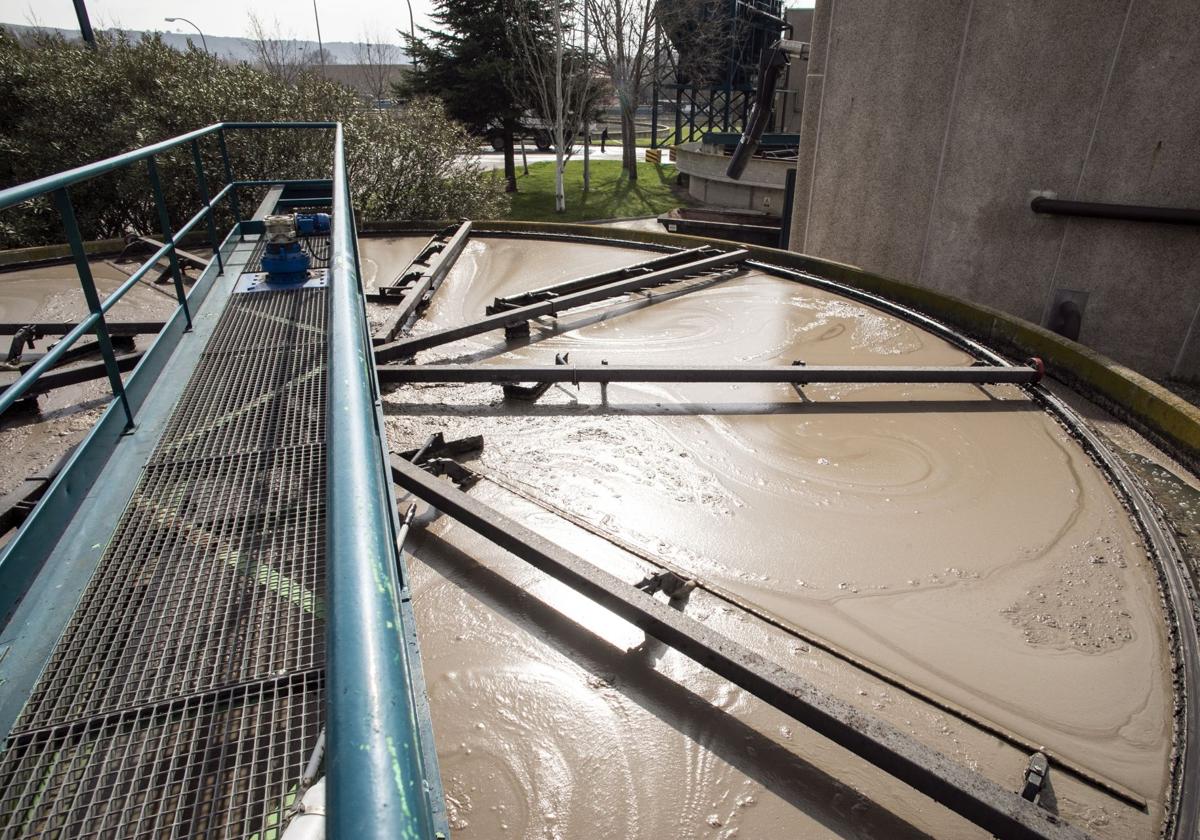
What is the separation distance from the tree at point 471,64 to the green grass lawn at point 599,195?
332 centimetres

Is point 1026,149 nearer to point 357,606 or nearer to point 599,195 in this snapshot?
point 357,606

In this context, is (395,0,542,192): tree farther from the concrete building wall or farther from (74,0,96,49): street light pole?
the concrete building wall

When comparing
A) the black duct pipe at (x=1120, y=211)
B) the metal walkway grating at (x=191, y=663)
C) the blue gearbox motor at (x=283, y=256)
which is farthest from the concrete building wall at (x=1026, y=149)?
the metal walkway grating at (x=191, y=663)

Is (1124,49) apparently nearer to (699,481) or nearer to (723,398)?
(723,398)

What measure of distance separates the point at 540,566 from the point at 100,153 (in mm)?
15174

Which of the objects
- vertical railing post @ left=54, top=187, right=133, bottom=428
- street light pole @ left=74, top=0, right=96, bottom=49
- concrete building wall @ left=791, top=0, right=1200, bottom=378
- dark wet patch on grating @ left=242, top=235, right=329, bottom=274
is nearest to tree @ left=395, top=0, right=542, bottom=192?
street light pole @ left=74, top=0, right=96, bottom=49

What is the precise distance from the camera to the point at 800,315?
6.19 meters

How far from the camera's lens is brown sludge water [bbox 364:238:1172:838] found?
2.09m

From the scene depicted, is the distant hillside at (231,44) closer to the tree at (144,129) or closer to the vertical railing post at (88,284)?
the tree at (144,129)

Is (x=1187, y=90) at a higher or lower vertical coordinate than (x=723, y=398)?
higher

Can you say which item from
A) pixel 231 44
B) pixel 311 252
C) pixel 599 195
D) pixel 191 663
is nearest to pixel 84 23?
pixel 311 252

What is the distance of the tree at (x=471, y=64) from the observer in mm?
20391

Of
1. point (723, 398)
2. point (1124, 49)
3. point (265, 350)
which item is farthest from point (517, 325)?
point (1124, 49)

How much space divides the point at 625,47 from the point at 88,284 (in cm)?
2673
